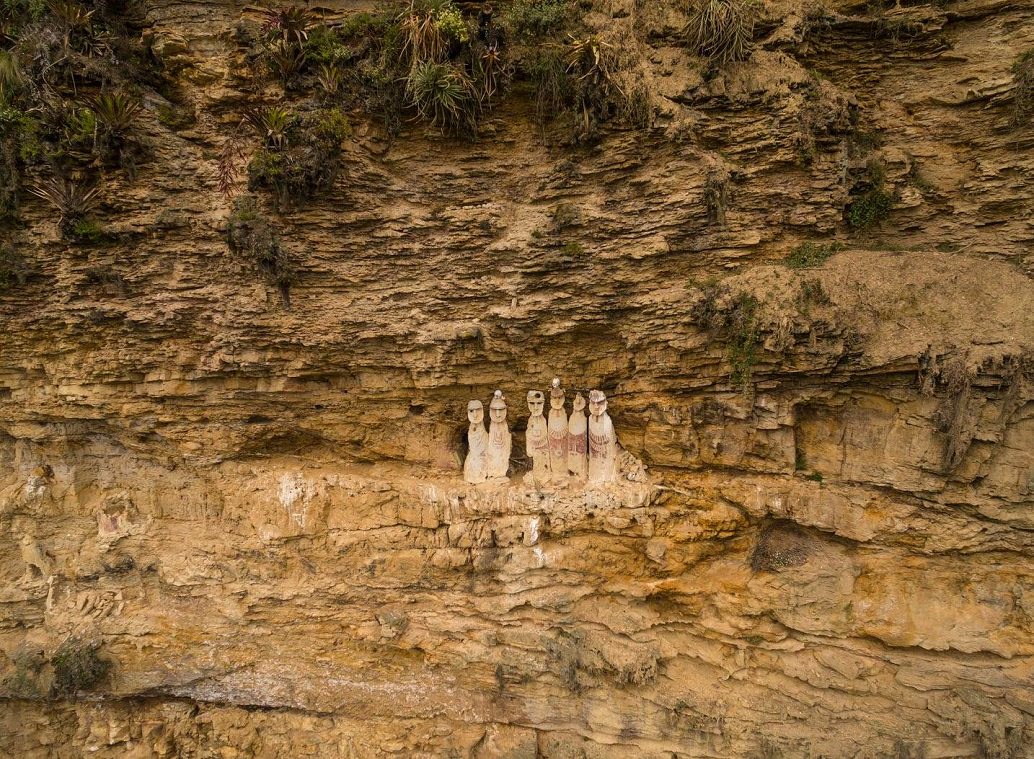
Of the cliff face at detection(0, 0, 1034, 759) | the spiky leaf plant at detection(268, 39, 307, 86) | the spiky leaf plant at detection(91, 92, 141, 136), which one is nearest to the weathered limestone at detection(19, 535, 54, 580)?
the cliff face at detection(0, 0, 1034, 759)

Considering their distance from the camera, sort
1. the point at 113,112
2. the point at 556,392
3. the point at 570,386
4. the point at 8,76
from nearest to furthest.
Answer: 1. the point at 113,112
2. the point at 8,76
3. the point at 556,392
4. the point at 570,386

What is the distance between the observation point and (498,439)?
22.6 feet

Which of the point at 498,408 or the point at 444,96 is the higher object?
the point at 444,96

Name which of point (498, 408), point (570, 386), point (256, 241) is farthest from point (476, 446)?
point (256, 241)

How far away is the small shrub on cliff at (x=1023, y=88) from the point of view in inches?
225

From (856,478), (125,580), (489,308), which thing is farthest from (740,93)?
(125,580)

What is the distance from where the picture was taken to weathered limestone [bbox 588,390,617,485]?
6.56 m

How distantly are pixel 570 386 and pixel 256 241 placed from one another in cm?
448

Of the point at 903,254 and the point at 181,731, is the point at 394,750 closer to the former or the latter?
the point at 181,731

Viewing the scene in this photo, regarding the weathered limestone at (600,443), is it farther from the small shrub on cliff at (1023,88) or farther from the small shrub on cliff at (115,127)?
the small shrub on cliff at (115,127)

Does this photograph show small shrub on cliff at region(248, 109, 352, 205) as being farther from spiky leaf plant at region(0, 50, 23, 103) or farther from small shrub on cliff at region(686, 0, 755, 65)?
small shrub on cliff at region(686, 0, 755, 65)

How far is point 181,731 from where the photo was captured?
723 centimetres

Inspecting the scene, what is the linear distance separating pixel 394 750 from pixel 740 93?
390 inches

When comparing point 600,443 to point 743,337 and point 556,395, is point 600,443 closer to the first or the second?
point 556,395
